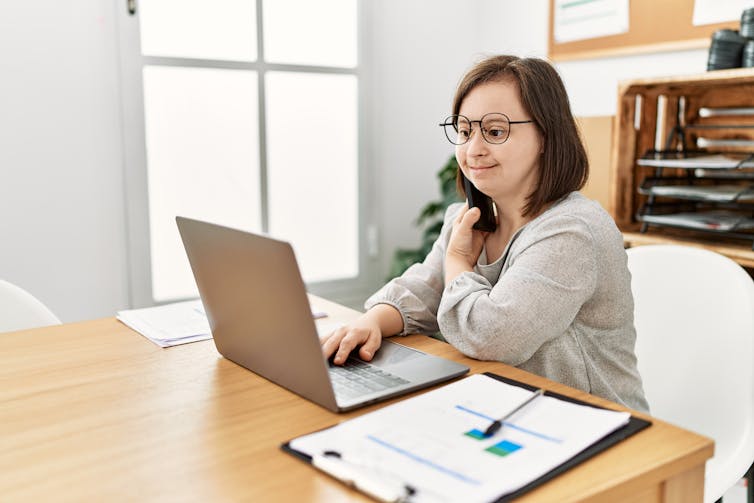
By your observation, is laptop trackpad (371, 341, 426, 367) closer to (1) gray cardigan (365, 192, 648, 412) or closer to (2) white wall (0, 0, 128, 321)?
(1) gray cardigan (365, 192, 648, 412)

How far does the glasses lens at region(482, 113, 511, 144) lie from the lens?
120 centimetres

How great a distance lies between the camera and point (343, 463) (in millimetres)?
711

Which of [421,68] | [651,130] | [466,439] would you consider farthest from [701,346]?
[421,68]

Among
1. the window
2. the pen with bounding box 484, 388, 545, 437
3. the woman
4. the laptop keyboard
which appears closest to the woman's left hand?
the woman

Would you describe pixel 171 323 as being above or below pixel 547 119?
below

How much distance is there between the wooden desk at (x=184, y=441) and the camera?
0.70 m

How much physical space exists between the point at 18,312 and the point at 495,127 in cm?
103

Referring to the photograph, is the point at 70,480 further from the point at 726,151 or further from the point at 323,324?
the point at 726,151

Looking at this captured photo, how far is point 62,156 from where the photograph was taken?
2365 mm

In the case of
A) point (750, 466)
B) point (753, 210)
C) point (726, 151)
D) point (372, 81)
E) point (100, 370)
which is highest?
point (372, 81)

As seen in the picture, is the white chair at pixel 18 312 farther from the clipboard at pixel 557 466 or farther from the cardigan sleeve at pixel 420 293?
the clipboard at pixel 557 466

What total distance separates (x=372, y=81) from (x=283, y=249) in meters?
2.28

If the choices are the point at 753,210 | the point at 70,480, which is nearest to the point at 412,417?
the point at 70,480

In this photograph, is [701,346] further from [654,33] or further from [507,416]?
[654,33]
